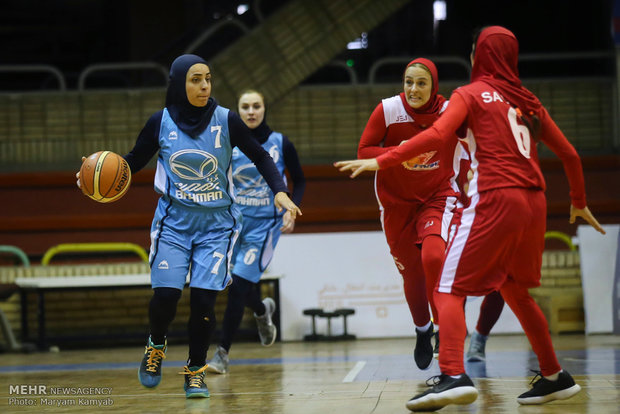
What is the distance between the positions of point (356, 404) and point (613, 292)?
5.19 m

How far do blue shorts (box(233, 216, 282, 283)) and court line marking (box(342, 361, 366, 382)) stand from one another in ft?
3.47

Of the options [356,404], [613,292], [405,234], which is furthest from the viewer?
[613,292]

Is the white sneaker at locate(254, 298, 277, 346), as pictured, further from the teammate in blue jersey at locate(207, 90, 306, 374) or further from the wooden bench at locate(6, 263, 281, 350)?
the wooden bench at locate(6, 263, 281, 350)

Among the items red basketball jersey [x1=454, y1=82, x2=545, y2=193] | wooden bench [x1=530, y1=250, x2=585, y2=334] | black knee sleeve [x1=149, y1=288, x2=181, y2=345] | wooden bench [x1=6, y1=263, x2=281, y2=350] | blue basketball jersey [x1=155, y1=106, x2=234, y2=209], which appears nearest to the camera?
red basketball jersey [x1=454, y1=82, x2=545, y2=193]

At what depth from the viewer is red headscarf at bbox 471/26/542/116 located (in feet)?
13.5

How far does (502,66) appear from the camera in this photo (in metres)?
4.17

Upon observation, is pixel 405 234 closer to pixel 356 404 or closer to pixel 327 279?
pixel 356 404

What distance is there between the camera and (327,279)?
9320mm

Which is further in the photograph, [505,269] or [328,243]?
[328,243]

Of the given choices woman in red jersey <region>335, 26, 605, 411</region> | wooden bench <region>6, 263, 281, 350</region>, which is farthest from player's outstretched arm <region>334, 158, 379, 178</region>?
wooden bench <region>6, 263, 281, 350</region>

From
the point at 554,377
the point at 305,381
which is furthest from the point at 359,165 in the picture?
the point at 305,381

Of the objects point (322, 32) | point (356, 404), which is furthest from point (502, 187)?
point (322, 32)

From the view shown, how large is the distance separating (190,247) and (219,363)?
1.59m

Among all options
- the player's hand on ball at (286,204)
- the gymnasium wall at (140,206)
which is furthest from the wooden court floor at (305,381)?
the gymnasium wall at (140,206)
